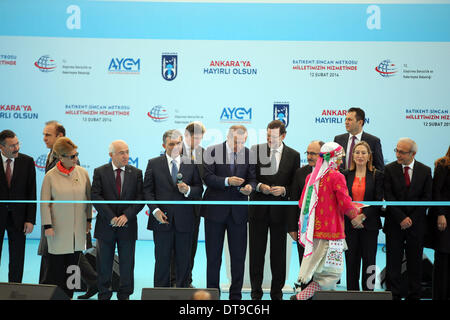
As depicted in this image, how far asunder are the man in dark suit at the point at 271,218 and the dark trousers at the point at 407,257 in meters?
1.09

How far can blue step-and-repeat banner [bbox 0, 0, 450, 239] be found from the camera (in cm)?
1023

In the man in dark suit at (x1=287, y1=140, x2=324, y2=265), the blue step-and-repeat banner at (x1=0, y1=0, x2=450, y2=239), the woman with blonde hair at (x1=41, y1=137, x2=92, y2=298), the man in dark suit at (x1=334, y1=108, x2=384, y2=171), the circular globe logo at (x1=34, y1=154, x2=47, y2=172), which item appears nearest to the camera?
the woman with blonde hair at (x1=41, y1=137, x2=92, y2=298)

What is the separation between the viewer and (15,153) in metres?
6.17

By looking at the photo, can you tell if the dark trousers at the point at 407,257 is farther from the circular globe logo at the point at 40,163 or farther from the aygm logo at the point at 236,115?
the circular globe logo at the point at 40,163

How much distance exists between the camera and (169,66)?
10406 mm

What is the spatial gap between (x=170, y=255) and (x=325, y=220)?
1.62 metres

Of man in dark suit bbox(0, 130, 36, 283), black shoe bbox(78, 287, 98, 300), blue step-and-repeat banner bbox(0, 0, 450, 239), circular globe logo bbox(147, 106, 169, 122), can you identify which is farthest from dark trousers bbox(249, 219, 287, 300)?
circular globe logo bbox(147, 106, 169, 122)

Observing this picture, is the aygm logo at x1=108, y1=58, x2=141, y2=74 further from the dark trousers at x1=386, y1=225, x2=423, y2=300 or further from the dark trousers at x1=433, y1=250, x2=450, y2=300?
the dark trousers at x1=433, y1=250, x2=450, y2=300

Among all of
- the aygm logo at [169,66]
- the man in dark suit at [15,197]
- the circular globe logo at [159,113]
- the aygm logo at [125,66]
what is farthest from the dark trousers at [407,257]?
the aygm logo at [125,66]

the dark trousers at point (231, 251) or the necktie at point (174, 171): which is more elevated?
the necktie at point (174, 171)

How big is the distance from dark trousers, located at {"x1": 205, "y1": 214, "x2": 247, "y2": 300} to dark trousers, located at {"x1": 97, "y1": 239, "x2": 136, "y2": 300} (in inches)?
31.3

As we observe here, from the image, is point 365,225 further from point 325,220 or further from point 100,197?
point 100,197

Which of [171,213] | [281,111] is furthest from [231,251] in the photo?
[281,111]

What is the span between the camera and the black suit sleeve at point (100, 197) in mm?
5652
